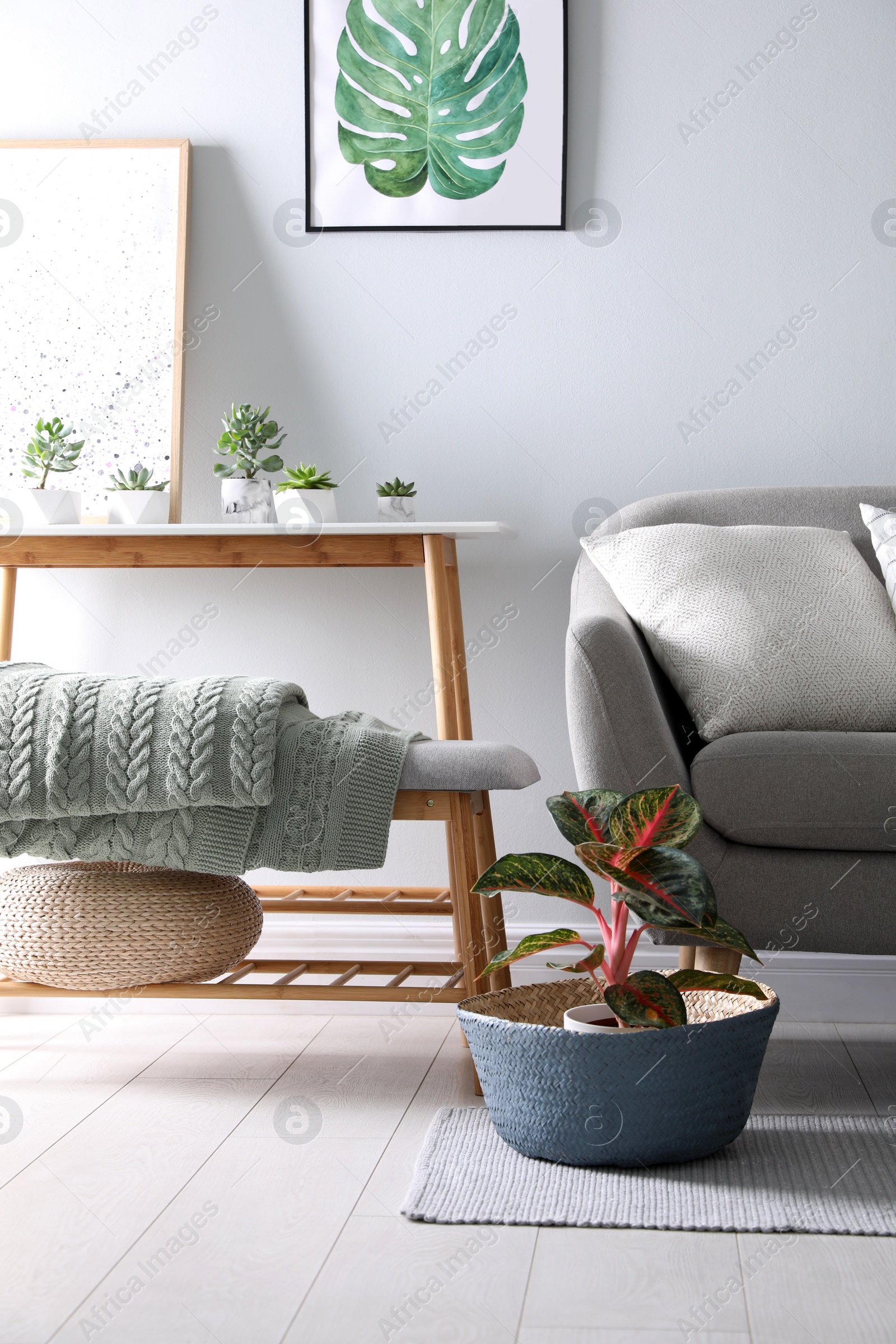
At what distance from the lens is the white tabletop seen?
1.86 m

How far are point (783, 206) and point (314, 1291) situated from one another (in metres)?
1.85

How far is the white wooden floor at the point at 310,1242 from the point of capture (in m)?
0.96

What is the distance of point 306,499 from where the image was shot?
196cm

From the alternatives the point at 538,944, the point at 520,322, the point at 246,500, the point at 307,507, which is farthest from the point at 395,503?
the point at 538,944

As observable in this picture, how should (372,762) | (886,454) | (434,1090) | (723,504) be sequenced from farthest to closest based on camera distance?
(886,454) < (723,504) < (434,1090) < (372,762)

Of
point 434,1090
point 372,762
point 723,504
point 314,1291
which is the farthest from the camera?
point 723,504

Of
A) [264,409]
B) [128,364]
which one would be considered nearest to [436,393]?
[264,409]

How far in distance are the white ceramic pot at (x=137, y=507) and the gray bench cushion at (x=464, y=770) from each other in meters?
0.82

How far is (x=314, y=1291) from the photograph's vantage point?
1013 millimetres

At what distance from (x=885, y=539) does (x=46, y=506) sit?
135 cm

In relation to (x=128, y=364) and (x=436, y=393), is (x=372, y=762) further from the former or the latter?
(x=128, y=364)

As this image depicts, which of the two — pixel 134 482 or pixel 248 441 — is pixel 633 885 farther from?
pixel 134 482

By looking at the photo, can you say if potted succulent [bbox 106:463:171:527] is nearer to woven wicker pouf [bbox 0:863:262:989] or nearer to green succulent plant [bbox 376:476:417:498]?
green succulent plant [bbox 376:476:417:498]

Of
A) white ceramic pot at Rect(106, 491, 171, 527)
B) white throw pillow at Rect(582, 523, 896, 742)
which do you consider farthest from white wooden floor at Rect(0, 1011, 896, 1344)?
white ceramic pot at Rect(106, 491, 171, 527)
